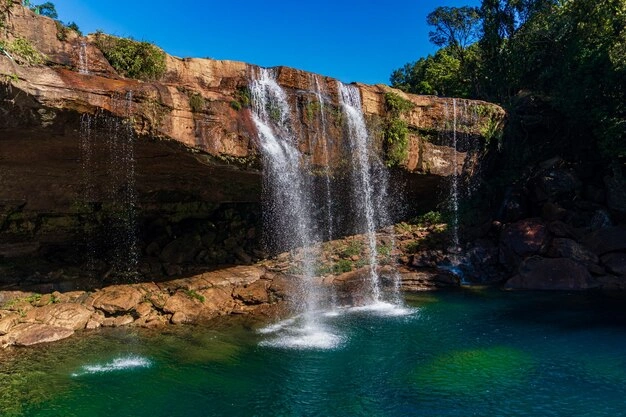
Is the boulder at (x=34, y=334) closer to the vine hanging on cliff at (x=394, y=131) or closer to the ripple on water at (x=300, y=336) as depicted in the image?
the ripple on water at (x=300, y=336)

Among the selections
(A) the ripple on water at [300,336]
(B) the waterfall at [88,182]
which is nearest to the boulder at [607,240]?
(A) the ripple on water at [300,336]

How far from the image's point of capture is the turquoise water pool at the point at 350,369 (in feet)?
26.2

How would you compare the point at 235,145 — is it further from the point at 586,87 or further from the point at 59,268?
the point at 586,87

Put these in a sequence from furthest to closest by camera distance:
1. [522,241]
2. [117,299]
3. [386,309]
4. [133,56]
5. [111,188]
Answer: [522,241] < [111,188] < [386,309] < [117,299] < [133,56]

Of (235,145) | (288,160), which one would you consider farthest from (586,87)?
(235,145)

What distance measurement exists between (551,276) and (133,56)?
16033 millimetres

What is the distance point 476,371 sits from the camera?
9.20 m

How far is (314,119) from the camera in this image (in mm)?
15523

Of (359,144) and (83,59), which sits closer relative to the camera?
(83,59)

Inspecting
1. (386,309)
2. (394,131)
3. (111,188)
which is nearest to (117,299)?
(111,188)

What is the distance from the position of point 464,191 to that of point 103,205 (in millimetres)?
16199

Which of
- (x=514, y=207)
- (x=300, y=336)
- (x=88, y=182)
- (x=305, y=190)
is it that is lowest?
(x=300, y=336)

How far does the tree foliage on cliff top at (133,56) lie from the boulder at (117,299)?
6.91 meters

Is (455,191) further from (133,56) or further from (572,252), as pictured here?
(133,56)
